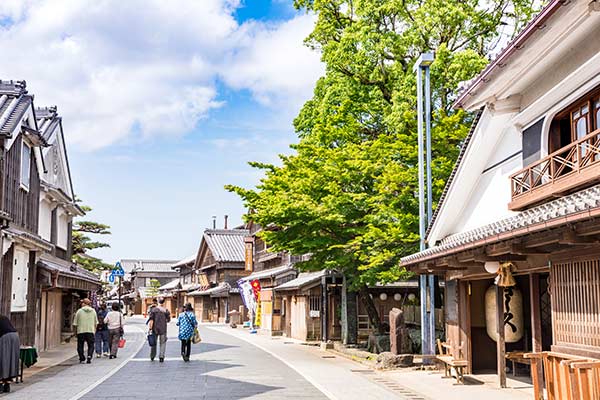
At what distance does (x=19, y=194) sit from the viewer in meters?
21.6

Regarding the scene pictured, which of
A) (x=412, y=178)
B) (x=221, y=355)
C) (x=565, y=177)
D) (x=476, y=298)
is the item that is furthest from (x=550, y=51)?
(x=221, y=355)

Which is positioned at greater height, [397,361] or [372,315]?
[372,315]

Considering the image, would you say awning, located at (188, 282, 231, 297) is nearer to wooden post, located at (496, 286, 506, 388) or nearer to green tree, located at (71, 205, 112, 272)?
green tree, located at (71, 205, 112, 272)

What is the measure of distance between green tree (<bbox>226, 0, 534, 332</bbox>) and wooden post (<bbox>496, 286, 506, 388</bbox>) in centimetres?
590

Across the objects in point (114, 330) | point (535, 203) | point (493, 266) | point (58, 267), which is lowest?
point (114, 330)

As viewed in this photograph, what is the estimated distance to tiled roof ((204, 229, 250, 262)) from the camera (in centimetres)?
6019

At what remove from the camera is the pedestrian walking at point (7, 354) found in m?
13.7

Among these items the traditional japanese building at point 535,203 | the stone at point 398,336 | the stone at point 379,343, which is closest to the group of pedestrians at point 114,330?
the stone at point 398,336

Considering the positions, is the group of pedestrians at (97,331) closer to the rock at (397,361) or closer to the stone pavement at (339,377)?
the stone pavement at (339,377)

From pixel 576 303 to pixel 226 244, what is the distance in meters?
52.8

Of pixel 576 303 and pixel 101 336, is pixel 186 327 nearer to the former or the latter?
pixel 101 336

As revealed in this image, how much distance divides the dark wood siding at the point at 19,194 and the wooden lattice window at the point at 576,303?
1501cm

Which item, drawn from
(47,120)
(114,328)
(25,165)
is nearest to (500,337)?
(114,328)

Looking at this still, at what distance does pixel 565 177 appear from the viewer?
11.4 meters
